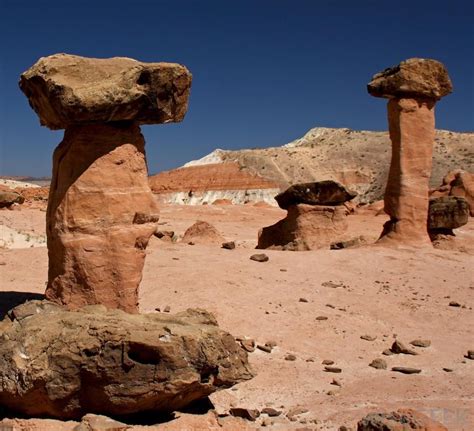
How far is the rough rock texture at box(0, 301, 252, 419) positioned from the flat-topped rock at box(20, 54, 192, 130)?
231 centimetres

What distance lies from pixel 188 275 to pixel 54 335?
16.6ft

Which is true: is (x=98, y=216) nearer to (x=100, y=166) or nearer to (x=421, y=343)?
(x=100, y=166)

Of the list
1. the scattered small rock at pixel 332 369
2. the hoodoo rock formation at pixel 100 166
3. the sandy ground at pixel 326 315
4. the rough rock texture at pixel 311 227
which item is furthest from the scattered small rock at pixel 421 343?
the rough rock texture at pixel 311 227

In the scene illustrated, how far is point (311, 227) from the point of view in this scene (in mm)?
14906

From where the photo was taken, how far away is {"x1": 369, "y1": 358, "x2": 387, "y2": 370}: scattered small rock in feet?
22.0

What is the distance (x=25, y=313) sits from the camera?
17.0 feet

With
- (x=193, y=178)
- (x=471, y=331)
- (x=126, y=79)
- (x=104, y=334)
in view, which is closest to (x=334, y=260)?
(x=471, y=331)

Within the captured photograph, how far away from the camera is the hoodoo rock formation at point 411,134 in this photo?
13.1 metres

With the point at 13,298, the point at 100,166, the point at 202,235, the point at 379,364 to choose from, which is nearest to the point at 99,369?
the point at 100,166

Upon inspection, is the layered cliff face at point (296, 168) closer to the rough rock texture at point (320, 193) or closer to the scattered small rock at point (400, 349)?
the rough rock texture at point (320, 193)

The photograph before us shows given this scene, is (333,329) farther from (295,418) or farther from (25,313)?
(25,313)

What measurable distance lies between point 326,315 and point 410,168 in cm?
620

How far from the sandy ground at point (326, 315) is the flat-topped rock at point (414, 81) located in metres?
3.61

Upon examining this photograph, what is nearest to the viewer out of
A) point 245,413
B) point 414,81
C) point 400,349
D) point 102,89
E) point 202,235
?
point 245,413
